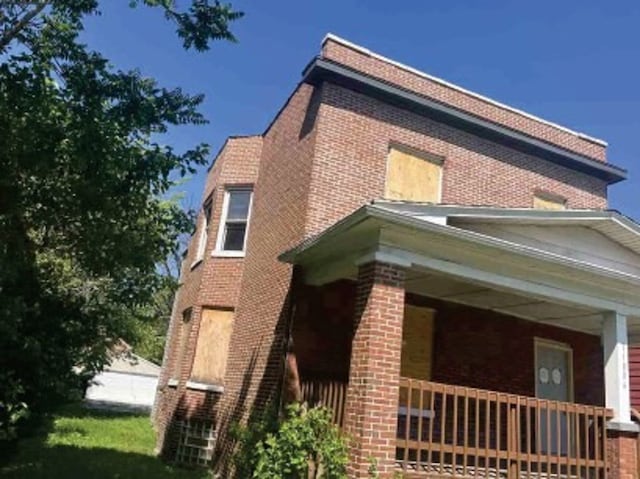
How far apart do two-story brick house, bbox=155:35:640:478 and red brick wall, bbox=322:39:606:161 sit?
5 cm

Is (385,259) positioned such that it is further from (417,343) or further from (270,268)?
(270,268)

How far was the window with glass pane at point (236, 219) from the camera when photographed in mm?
14305

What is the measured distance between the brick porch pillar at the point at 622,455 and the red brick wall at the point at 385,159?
5.62 metres

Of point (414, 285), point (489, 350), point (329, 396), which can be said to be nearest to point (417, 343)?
point (414, 285)

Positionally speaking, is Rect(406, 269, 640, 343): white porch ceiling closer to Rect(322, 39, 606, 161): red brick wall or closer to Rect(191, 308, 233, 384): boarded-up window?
Rect(322, 39, 606, 161): red brick wall

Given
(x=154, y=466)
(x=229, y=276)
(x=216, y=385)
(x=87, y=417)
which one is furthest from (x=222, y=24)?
(x=87, y=417)

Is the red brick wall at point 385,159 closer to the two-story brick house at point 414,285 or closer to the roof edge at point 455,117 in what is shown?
the two-story brick house at point 414,285

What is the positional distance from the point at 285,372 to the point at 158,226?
10.5 ft

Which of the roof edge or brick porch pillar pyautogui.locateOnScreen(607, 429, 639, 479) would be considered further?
the roof edge

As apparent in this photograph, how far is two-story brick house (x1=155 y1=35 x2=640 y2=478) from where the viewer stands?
7488 mm

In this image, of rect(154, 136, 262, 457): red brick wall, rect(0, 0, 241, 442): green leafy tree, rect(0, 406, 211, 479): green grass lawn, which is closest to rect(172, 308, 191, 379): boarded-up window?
rect(154, 136, 262, 457): red brick wall

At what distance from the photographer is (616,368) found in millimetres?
8719

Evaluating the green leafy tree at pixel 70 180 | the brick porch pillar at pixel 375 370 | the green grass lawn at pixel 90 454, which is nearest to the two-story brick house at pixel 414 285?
the brick porch pillar at pixel 375 370

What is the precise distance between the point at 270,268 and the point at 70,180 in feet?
17.2
